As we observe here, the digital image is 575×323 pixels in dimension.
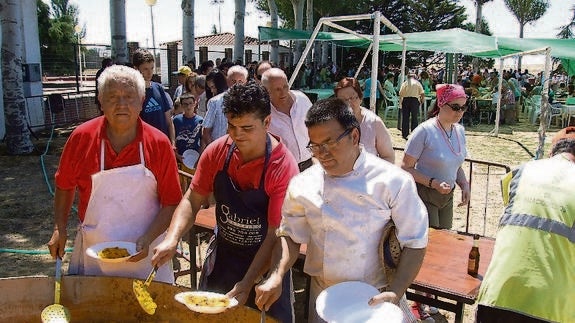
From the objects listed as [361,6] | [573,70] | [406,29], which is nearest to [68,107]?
[573,70]

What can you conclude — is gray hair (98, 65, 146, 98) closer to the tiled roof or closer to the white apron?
the white apron

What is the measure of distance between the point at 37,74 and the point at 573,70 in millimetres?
17067

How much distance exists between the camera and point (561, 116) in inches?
615

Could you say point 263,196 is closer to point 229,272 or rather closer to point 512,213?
point 229,272

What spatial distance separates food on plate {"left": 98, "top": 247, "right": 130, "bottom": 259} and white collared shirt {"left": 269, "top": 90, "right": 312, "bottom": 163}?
1.85 meters

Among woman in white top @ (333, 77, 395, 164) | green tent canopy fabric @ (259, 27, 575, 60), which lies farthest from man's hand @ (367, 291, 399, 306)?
green tent canopy fabric @ (259, 27, 575, 60)

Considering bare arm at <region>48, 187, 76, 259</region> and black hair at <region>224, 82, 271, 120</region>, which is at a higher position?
black hair at <region>224, 82, 271, 120</region>

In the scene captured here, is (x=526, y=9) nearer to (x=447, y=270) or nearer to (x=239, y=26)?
(x=239, y=26)

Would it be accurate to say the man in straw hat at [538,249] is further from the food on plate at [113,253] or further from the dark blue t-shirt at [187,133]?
the dark blue t-shirt at [187,133]


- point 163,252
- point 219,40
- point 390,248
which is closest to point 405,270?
point 390,248

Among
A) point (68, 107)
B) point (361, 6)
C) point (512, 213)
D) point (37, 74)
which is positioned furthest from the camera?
point (361, 6)

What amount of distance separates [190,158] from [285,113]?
1.65 metres

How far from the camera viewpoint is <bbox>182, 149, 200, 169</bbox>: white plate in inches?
202

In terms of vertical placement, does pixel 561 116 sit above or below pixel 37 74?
below
